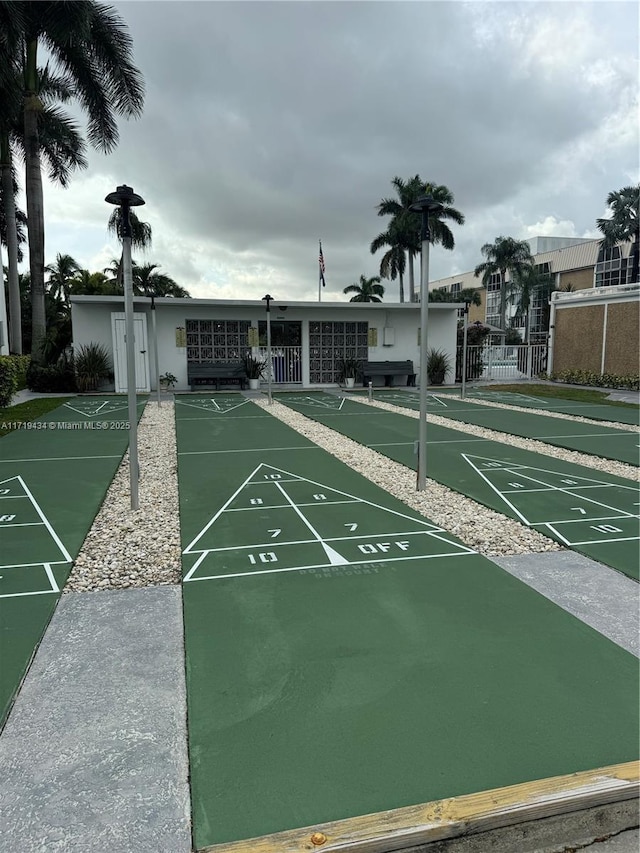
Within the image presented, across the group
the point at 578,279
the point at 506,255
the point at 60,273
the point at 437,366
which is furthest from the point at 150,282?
the point at 578,279

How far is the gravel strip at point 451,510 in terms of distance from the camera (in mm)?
4703

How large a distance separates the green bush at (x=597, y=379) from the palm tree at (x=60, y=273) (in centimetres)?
2947

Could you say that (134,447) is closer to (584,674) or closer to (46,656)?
(46,656)

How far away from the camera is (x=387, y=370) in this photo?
20609mm

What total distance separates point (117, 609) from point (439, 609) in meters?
1.98

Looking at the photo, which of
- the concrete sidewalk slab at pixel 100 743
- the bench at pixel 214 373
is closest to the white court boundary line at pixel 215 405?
the bench at pixel 214 373

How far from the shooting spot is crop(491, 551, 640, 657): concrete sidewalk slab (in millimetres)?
3326

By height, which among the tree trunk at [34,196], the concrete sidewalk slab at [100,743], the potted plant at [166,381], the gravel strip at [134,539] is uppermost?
the tree trunk at [34,196]

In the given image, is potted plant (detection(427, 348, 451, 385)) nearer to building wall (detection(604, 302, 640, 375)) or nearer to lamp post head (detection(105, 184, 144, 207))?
building wall (detection(604, 302, 640, 375))

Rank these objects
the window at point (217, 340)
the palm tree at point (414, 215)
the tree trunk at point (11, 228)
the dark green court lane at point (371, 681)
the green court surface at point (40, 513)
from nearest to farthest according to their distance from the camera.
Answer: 1. the dark green court lane at point (371, 681)
2. the green court surface at point (40, 513)
3. the window at point (217, 340)
4. the tree trunk at point (11, 228)
5. the palm tree at point (414, 215)

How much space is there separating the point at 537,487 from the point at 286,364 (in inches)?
593

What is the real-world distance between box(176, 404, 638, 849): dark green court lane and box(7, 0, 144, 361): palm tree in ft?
53.2

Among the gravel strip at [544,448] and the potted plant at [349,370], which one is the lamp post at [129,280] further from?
the potted plant at [349,370]

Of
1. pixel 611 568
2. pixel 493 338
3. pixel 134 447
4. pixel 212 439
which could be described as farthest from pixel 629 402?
pixel 493 338
